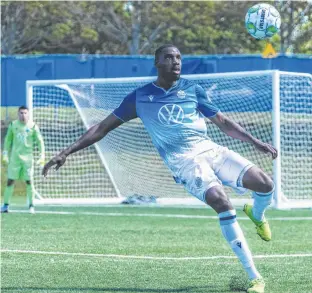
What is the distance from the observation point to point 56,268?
9906 millimetres

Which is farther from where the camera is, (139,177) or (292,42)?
(292,42)

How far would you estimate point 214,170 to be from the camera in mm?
8906

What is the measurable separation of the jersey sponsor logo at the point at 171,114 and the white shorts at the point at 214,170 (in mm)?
411

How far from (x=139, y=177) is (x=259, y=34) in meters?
8.94

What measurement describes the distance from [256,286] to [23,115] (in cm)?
1078

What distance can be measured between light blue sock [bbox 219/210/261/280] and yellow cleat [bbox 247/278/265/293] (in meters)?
0.11

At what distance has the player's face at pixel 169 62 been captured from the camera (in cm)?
893

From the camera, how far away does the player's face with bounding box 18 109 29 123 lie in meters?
18.3

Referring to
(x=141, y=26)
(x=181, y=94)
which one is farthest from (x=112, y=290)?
(x=141, y=26)

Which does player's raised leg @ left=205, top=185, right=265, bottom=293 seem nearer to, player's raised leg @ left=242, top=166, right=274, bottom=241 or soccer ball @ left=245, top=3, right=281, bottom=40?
player's raised leg @ left=242, top=166, right=274, bottom=241

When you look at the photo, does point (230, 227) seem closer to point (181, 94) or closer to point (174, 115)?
point (174, 115)

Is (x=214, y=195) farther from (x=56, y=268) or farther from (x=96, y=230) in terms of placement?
(x=96, y=230)

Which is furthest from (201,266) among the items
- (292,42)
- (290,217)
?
(292,42)

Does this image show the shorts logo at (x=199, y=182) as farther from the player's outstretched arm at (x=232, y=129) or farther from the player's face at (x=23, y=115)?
the player's face at (x=23, y=115)
